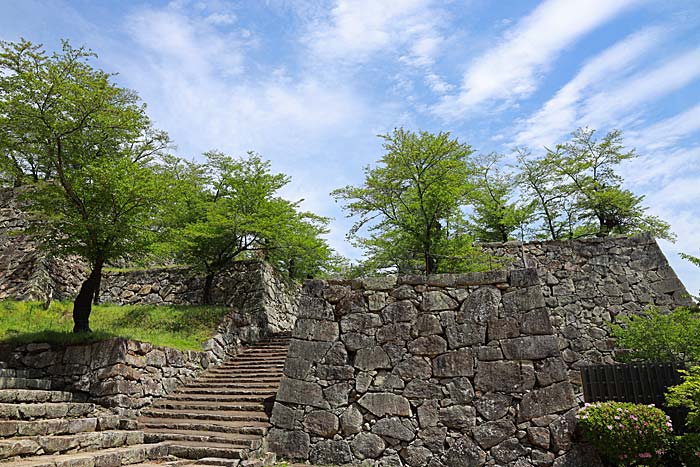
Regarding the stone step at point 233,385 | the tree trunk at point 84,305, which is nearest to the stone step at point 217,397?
the stone step at point 233,385

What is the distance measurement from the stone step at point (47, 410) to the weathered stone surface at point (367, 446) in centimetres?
424

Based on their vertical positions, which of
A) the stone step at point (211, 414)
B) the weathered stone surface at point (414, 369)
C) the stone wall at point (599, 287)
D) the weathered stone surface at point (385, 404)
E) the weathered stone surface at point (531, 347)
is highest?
the stone wall at point (599, 287)

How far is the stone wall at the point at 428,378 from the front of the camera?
5602mm

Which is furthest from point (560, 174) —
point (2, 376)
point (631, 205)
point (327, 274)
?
point (2, 376)

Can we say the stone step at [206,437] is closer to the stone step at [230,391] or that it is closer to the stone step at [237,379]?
the stone step at [230,391]

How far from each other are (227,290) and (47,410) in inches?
279

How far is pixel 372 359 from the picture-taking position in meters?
6.33

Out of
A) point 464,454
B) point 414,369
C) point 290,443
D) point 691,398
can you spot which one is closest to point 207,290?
point 290,443

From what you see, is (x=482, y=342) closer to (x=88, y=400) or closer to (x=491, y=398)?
(x=491, y=398)

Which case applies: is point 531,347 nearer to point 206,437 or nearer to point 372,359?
point 372,359

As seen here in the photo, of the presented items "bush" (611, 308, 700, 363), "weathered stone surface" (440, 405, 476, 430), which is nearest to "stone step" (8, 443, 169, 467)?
"weathered stone surface" (440, 405, 476, 430)

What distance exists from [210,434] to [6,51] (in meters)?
7.59

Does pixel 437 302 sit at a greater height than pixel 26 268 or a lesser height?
lesser

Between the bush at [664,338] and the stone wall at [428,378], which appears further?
the bush at [664,338]
